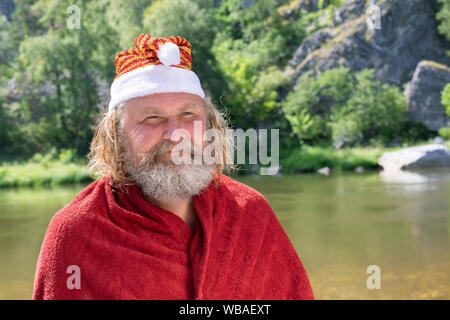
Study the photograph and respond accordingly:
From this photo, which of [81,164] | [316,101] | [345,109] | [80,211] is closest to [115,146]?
[80,211]

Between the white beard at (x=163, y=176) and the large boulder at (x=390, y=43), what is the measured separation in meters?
27.0

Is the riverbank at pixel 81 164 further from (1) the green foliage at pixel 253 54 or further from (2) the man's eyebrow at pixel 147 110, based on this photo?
(2) the man's eyebrow at pixel 147 110

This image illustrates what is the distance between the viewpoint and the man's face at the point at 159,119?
1.73m

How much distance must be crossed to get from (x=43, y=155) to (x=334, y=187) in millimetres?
15997

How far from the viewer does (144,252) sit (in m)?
1.66

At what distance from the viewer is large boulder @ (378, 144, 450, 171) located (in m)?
20.0

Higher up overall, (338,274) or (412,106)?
(412,106)

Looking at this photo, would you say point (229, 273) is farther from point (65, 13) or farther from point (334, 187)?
point (65, 13)

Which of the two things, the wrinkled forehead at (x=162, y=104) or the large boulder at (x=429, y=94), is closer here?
the wrinkled forehead at (x=162, y=104)

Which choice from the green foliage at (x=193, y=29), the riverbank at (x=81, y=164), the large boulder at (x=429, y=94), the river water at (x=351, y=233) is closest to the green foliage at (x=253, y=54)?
the green foliage at (x=193, y=29)

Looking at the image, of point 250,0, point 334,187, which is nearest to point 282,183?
point 334,187

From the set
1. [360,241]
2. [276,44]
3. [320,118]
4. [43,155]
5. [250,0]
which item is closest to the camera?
[360,241]

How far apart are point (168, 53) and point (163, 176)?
1.55ft
